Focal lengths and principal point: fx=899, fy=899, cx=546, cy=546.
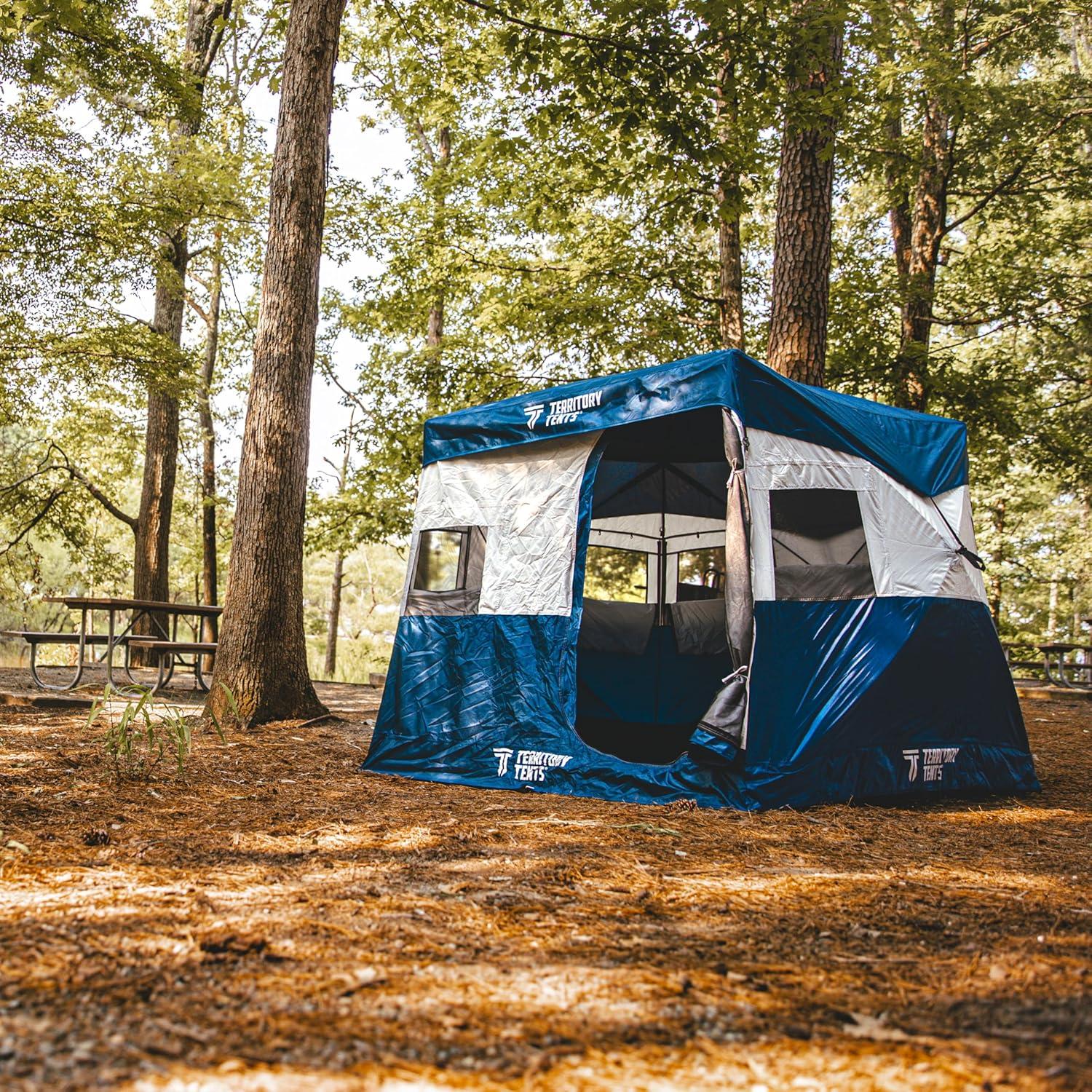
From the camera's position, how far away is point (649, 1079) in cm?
148

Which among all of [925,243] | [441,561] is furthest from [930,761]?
[925,243]

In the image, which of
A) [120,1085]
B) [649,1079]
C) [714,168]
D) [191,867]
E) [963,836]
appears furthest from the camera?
[714,168]

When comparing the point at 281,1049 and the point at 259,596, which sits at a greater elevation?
the point at 259,596

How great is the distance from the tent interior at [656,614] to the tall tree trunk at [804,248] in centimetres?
95

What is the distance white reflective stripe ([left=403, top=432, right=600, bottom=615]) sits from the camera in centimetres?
493

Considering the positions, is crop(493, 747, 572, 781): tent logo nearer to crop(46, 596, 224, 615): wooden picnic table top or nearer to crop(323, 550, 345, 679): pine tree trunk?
crop(46, 596, 224, 615): wooden picnic table top

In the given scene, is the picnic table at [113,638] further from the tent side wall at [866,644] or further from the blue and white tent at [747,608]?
the tent side wall at [866,644]

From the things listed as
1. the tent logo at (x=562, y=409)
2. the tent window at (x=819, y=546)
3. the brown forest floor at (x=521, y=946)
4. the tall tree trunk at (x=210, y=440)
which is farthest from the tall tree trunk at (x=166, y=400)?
the tent window at (x=819, y=546)

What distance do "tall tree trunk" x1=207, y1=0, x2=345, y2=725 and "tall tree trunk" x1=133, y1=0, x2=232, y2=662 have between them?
13.9 ft

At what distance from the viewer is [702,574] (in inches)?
406

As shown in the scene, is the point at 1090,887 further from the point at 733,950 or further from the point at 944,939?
the point at 733,950

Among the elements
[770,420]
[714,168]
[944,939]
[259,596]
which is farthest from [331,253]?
[944,939]

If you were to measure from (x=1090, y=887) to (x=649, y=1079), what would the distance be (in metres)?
2.11

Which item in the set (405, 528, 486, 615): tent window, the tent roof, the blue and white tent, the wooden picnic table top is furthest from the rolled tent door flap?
the wooden picnic table top
